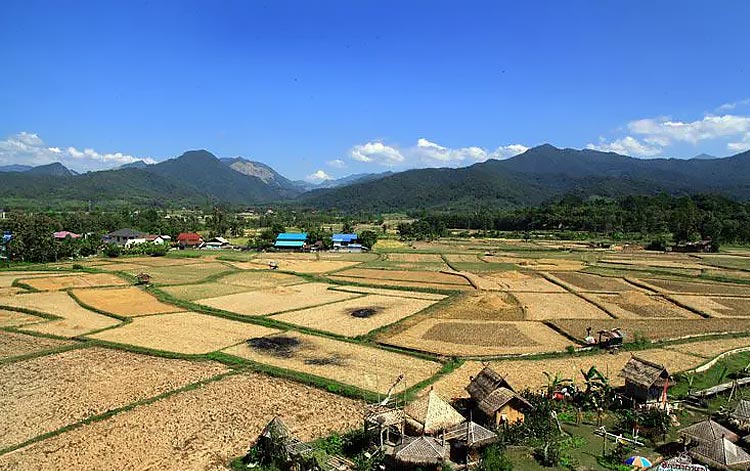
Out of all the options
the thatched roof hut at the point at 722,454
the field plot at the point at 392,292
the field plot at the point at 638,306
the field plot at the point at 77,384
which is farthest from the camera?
the field plot at the point at 392,292

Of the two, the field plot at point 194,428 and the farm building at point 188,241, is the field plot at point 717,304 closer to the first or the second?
the field plot at point 194,428

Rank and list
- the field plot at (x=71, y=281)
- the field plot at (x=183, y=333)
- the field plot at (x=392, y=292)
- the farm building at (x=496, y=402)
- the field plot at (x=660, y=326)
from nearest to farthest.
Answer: the farm building at (x=496, y=402), the field plot at (x=183, y=333), the field plot at (x=660, y=326), the field plot at (x=392, y=292), the field plot at (x=71, y=281)

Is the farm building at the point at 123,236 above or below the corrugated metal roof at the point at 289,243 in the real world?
above

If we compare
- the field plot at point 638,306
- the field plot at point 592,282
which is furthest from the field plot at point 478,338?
the field plot at point 592,282

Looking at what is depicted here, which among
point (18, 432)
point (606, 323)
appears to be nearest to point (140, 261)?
point (18, 432)

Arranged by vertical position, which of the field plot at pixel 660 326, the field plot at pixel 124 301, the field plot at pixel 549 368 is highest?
the field plot at pixel 124 301

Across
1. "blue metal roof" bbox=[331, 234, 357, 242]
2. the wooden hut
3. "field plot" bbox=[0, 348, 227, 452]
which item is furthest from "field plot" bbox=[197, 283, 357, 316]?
"blue metal roof" bbox=[331, 234, 357, 242]
